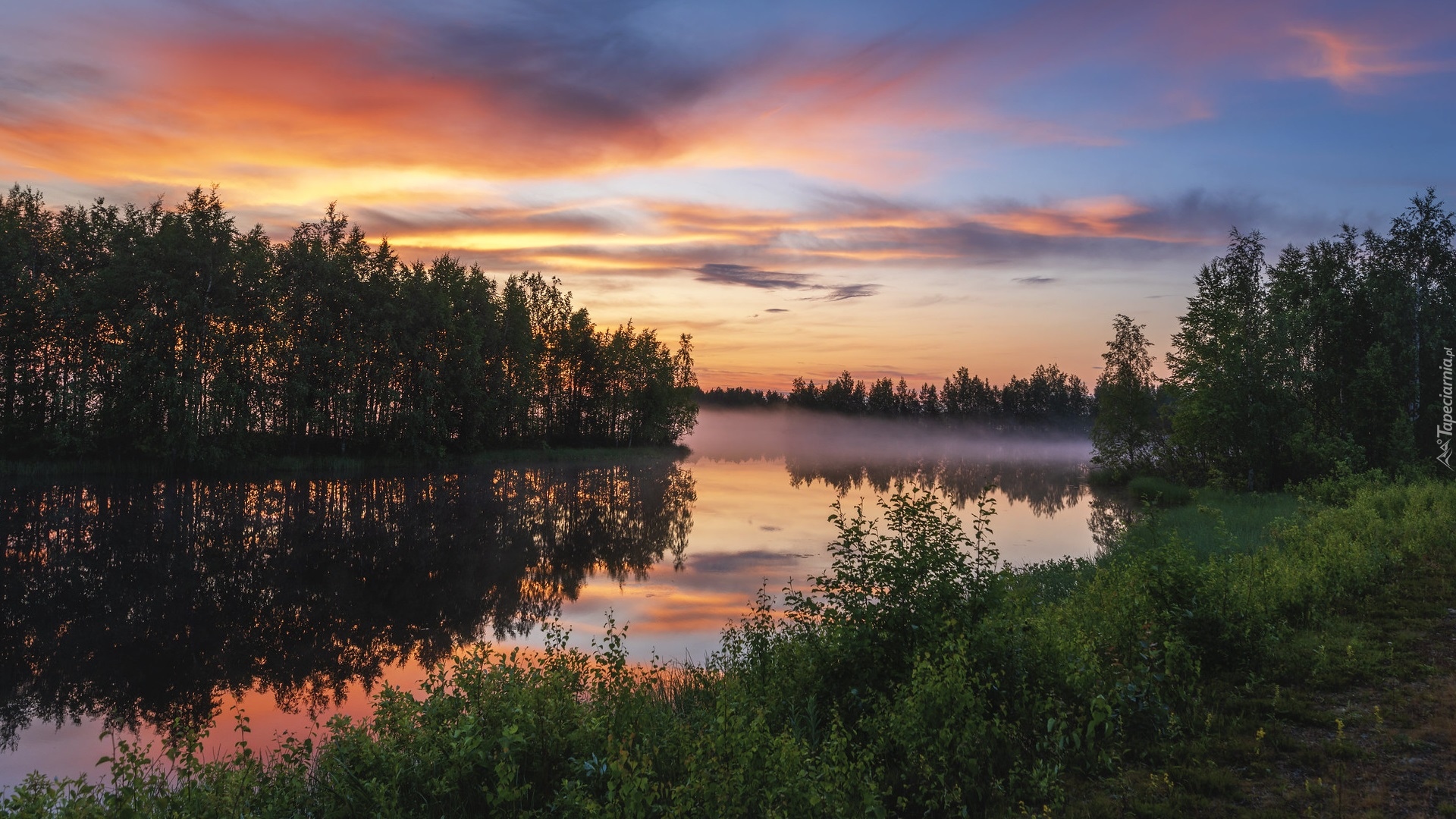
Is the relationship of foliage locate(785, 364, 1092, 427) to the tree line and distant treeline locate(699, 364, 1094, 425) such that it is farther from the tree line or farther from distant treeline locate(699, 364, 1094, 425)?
the tree line

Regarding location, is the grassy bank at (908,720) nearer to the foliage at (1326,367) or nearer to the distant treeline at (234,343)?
the foliage at (1326,367)

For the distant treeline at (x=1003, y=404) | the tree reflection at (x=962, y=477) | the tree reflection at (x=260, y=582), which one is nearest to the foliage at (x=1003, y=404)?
the distant treeline at (x=1003, y=404)

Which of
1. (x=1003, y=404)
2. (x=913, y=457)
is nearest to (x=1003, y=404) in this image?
(x=1003, y=404)

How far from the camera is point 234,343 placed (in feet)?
169

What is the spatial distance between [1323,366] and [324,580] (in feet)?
171

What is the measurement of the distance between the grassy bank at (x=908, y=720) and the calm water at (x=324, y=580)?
3.24m

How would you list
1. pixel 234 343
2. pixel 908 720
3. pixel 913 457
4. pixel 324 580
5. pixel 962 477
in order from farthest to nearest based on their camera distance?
pixel 913 457 < pixel 962 477 < pixel 234 343 < pixel 324 580 < pixel 908 720

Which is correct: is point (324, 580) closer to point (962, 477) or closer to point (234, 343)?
point (234, 343)

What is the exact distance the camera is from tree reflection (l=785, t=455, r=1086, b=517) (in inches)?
1875

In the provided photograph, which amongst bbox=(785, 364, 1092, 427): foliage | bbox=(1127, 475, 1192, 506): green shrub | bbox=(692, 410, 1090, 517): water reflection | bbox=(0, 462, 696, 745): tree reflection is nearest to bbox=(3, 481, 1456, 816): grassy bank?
bbox=(0, 462, 696, 745): tree reflection

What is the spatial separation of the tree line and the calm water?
30.3 ft

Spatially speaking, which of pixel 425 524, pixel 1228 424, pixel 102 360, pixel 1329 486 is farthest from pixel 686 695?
pixel 102 360

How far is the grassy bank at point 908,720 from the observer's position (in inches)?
262

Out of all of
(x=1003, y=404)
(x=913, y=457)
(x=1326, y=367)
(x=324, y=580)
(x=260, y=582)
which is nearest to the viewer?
(x=260, y=582)
